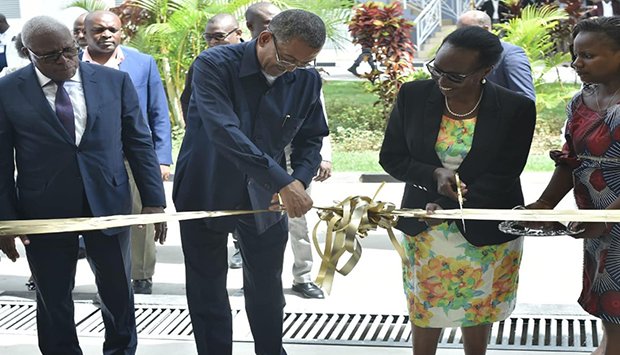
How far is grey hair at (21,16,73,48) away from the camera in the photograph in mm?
4805

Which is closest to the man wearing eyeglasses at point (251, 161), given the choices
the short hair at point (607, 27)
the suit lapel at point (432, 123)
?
the suit lapel at point (432, 123)

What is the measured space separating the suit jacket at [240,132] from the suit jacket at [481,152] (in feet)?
1.84

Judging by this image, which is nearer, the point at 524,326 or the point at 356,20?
the point at 524,326

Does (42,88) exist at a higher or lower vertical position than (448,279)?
higher

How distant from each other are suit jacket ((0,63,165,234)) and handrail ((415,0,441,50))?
1978cm

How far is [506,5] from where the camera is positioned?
1673 cm

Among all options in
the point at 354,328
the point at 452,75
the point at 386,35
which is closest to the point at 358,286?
the point at 354,328

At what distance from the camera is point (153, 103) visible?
6977 millimetres

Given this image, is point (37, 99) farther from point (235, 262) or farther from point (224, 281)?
point (235, 262)

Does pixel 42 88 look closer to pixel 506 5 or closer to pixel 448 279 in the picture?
pixel 448 279

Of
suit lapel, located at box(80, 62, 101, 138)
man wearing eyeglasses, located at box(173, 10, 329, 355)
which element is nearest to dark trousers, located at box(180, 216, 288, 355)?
man wearing eyeglasses, located at box(173, 10, 329, 355)

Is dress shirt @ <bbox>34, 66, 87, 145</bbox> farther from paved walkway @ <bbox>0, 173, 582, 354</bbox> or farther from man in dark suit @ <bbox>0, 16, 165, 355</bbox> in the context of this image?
paved walkway @ <bbox>0, 173, 582, 354</bbox>

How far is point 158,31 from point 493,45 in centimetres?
972

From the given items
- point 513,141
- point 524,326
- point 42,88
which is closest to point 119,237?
point 42,88
